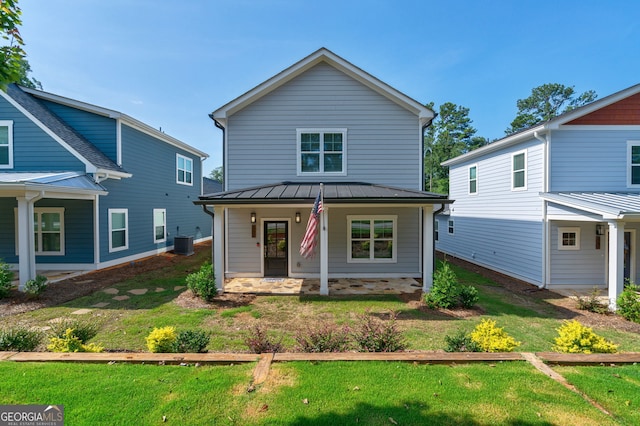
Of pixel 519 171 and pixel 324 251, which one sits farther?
pixel 519 171

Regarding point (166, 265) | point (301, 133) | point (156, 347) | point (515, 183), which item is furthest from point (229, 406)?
point (515, 183)

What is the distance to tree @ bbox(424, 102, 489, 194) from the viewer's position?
33.8 m

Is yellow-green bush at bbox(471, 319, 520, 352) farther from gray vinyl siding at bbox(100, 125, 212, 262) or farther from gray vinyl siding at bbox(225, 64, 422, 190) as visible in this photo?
gray vinyl siding at bbox(100, 125, 212, 262)

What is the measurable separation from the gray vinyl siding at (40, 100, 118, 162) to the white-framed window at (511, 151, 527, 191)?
52.7ft

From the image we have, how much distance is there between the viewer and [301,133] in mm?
10141

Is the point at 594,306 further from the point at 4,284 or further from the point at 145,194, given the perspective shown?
the point at 145,194

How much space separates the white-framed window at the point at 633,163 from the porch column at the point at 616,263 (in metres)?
3.71

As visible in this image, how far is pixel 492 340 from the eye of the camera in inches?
163

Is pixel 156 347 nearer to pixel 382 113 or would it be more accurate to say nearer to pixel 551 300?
pixel 382 113

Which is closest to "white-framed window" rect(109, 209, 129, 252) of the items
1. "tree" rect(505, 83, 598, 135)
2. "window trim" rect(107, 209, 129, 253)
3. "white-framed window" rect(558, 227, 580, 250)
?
"window trim" rect(107, 209, 129, 253)

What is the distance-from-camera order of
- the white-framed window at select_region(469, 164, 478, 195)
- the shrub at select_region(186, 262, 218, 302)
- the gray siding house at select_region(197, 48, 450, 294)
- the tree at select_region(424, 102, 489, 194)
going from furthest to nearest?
1. the tree at select_region(424, 102, 489, 194)
2. the white-framed window at select_region(469, 164, 478, 195)
3. the gray siding house at select_region(197, 48, 450, 294)
4. the shrub at select_region(186, 262, 218, 302)

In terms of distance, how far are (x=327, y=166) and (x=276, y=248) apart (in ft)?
11.5

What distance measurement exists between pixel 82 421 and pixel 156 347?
1.36m

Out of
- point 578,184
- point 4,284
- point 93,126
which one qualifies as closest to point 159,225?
point 93,126
